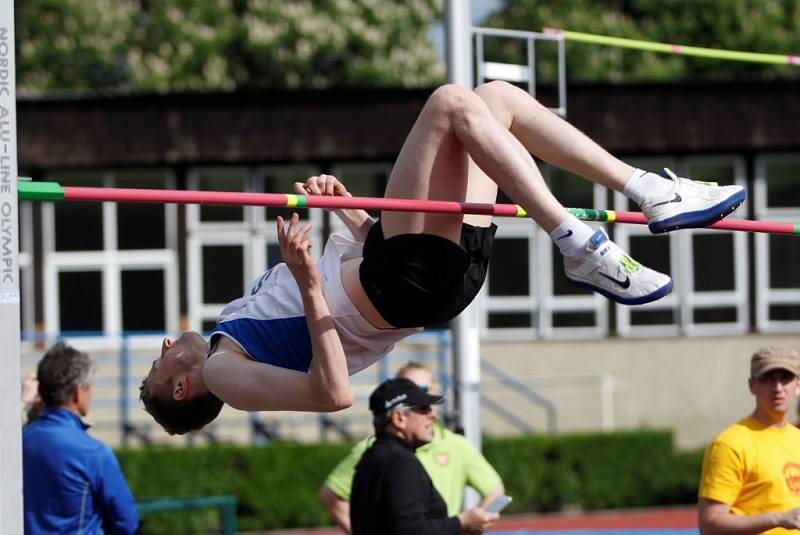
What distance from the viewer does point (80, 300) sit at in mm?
18750

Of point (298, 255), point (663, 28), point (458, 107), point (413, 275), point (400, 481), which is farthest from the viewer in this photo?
point (663, 28)

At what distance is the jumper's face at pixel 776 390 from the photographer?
5609 mm

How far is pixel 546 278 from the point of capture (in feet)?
62.0

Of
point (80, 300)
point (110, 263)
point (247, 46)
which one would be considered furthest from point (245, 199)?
point (247, 46)

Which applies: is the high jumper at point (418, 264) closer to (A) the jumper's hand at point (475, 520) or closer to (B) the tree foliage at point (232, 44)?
(A) the jumper's hand at point (475, 520)

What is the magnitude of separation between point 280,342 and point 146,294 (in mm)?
14353

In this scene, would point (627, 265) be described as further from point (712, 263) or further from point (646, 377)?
point (712, 263)

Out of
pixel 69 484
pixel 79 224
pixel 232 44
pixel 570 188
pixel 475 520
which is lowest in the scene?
pixel 475 520

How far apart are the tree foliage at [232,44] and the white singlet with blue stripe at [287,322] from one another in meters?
22.1

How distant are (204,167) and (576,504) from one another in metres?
6.67

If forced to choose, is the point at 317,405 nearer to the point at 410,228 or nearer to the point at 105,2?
the point at 410,228

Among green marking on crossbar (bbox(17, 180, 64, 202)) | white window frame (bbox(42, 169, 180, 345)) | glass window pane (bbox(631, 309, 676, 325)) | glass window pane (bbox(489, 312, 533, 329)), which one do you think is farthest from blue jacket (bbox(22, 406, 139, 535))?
glass window pane (bbox(631, 309, 676, 325))

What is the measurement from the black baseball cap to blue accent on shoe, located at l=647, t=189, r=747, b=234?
1.81m

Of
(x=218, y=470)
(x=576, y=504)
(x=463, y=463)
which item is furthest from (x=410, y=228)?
(x=576, y=504)
